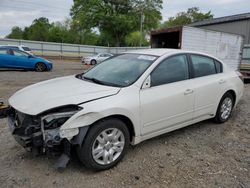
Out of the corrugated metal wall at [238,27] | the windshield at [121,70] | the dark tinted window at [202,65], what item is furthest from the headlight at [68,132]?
the corrugated metal wall at [238,27]

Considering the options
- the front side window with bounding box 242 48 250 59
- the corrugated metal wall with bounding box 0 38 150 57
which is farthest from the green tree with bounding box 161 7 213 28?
the front side window with bounding box 242 48 250 59

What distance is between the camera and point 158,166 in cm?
300

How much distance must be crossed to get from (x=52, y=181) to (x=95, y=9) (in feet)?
126

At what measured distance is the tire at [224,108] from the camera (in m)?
4.43

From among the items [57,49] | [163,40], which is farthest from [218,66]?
[57,49]

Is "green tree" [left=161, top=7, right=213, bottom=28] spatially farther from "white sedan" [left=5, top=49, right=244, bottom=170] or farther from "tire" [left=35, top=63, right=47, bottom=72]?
"white sedan" [left=5, top=49, right=244, bottom=170]

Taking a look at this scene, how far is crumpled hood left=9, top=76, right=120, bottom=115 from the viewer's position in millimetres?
2588

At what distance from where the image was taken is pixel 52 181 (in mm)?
2615

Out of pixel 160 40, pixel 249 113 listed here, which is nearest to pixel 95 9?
pixel 160 40

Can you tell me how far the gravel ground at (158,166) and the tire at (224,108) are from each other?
0.57m

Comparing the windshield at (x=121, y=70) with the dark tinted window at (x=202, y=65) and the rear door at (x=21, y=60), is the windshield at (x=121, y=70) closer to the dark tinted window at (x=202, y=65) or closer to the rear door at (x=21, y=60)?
the dark tinted window at (x=202, y=65)

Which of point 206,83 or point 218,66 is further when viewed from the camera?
point 218,66

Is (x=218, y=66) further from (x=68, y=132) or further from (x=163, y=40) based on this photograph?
(x=163, y=40)

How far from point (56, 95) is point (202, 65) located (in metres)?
2.73
